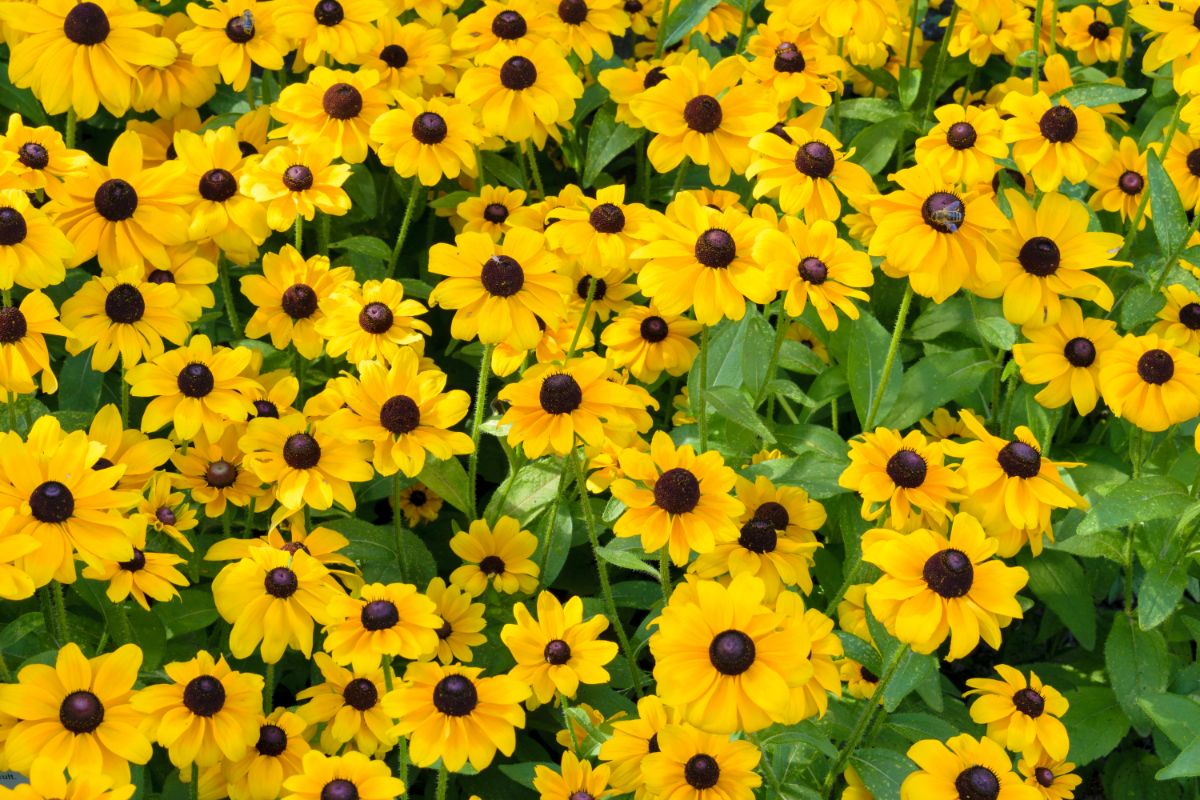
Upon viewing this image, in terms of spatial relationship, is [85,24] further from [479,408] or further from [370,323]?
[479,408]

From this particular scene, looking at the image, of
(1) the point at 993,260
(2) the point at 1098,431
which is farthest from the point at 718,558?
(2) the point at 1098,431

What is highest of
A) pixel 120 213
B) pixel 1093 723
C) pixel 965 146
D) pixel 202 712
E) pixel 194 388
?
pixel 965 146

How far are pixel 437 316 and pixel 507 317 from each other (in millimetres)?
904

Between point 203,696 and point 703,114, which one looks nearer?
point 203,696

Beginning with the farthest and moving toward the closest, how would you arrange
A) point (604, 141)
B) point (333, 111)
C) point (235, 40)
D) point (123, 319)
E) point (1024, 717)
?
point (604, 141)
point (235, 40)
point (333, 111)
point (123, 319)
point (1024, 717)

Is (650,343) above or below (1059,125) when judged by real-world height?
below

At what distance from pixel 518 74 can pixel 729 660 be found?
4.27 feet

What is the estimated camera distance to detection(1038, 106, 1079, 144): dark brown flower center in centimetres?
220

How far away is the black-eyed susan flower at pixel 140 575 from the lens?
5.93 ft

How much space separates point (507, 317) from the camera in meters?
1.96

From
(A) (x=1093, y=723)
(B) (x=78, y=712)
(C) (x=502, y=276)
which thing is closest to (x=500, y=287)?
(C) (x=502, y=276)

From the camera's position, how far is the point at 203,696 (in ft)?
5.53

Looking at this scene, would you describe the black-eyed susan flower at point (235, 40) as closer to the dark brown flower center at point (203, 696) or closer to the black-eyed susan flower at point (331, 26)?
the black-eyed susan flower at point (331, 26)

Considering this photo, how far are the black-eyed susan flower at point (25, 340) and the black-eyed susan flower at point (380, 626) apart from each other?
0.55 metres
